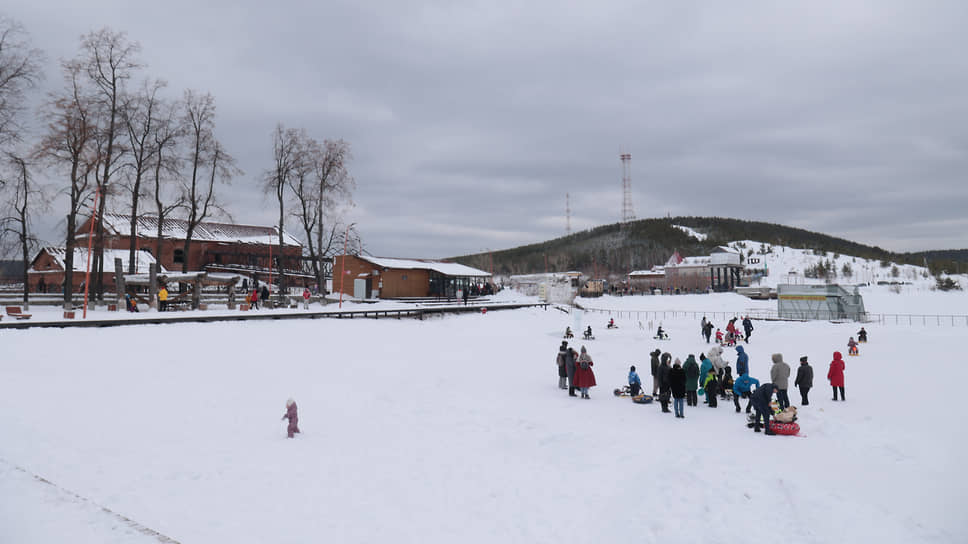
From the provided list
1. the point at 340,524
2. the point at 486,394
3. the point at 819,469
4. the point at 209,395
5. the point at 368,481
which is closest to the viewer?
the point at 340,524

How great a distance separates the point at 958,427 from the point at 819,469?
4805 millimetres

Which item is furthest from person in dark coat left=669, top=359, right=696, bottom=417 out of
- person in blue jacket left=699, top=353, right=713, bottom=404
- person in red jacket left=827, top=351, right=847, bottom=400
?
person in red jacket left=827, top=351, right=847, bottom=400

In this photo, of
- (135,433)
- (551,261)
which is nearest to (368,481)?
(135,433)

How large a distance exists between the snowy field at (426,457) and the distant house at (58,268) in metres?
29.7

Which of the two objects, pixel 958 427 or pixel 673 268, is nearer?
pixel 958 427

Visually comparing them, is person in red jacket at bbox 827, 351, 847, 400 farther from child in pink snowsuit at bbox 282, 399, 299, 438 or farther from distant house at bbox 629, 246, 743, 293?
distant house at bbox 629, 246, 743, 293

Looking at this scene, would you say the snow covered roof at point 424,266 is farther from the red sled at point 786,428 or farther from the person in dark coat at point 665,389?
the red sled at point 786,428

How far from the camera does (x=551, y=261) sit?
181 meters

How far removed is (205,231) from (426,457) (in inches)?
2064

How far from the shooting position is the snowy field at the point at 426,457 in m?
6.35

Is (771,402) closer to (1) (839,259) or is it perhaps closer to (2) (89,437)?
(2) (89,437)

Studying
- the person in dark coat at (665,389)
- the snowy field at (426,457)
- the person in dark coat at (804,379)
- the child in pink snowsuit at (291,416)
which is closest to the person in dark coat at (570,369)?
the snowy field at (426,457)

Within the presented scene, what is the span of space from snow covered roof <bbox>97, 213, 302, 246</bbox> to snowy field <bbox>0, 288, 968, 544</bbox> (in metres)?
36.3

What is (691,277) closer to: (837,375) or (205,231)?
(205,231)
